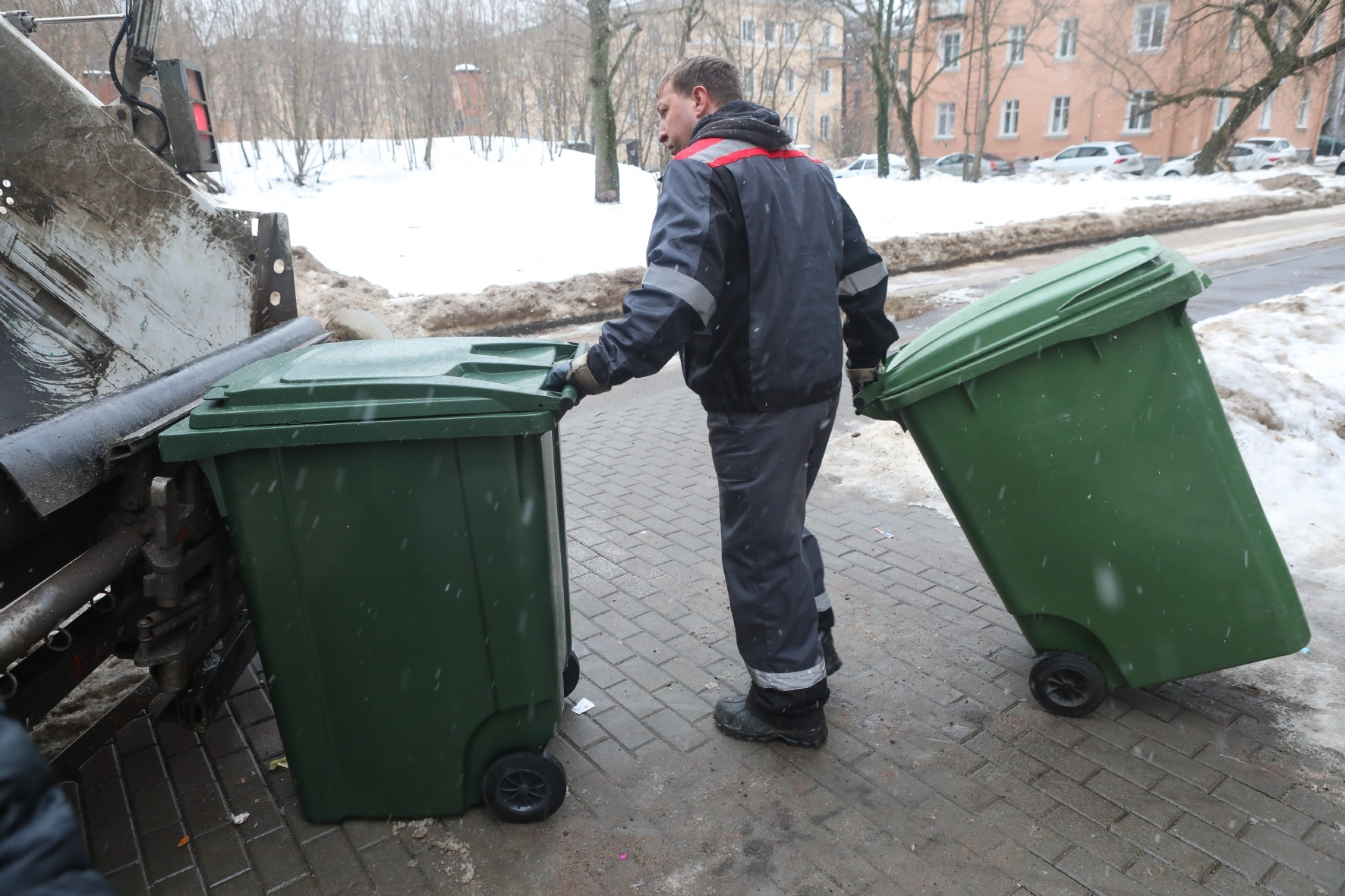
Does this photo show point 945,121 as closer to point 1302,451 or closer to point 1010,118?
point 1010,118

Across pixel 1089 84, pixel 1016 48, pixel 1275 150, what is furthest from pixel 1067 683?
pixel 1089 84

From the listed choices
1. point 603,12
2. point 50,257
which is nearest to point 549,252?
point 603,12

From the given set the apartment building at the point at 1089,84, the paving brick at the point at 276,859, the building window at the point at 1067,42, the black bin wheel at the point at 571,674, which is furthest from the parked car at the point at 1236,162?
the paving brick at the point at 276,859

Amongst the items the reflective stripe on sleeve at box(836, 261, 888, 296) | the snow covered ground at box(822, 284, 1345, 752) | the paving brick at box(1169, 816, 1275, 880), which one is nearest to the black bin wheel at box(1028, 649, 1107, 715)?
the paving brick at box(1169, 816, 1275, 880)

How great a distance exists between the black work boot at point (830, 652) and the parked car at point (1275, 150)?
30157 mm

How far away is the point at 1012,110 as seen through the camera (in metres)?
37.6

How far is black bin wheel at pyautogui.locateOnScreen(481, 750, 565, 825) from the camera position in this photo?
2.36 metres

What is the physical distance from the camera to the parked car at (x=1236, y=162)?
27.7m

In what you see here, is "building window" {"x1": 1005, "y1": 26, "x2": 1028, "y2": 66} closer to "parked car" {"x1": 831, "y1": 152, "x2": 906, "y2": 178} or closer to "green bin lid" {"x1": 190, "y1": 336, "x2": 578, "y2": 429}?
"parked car" {"x1": 831, "y1": 152, "x2": 906, "y2": 178}

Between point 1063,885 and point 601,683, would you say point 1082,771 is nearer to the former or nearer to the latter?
point 1063,885

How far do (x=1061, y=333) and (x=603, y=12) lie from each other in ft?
49.0

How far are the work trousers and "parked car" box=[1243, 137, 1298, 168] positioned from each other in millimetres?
30536

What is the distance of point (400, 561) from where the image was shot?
216 cm

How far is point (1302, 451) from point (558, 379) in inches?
158
